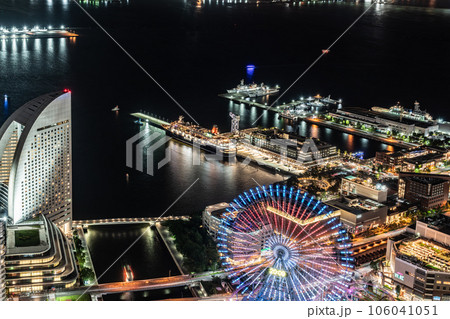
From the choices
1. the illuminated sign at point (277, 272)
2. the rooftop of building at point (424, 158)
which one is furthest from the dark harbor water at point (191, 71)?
the illuminated sign at point (277, 272)

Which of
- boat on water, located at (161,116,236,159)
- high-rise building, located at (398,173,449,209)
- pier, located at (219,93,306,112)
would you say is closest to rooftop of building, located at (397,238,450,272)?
high-rise building, located at (398,173,449,209)

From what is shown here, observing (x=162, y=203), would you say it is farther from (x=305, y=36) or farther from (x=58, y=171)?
(x=305, y=36)

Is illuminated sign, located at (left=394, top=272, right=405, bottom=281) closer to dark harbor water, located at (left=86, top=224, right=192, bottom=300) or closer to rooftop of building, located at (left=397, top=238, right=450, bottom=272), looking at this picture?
rooftop of building, located at (left=397, top=238, right=450, bottom=272)

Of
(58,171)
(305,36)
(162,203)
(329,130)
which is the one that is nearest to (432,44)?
(305,36)

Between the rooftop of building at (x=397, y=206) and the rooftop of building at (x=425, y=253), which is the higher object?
the rooftop of building at (x=425, y=253)

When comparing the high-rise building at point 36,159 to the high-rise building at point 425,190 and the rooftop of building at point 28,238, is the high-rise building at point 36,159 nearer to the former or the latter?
the rooftop of building at point 28,238
